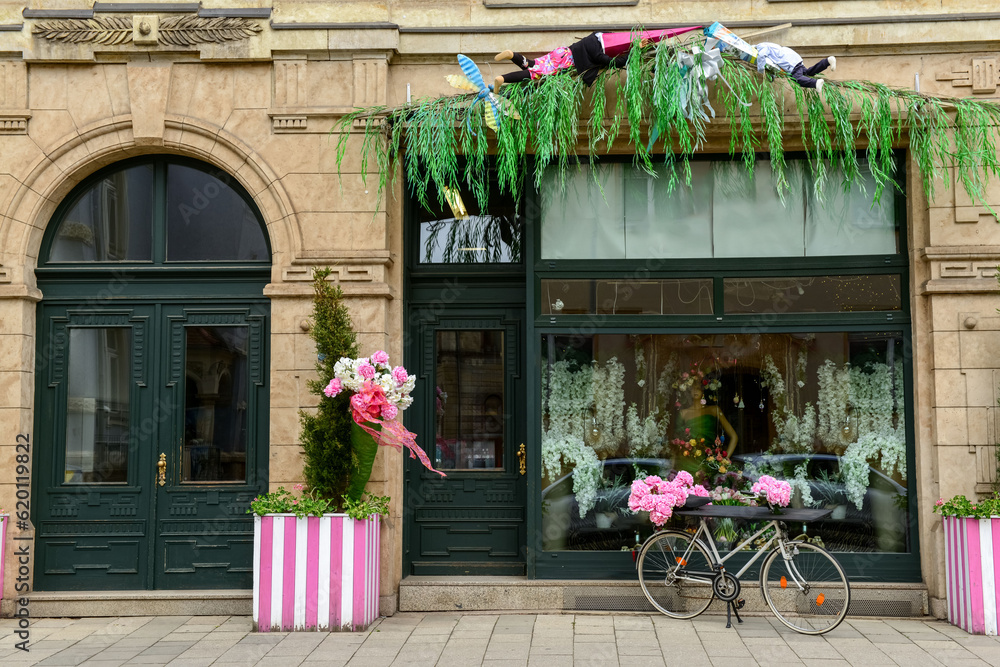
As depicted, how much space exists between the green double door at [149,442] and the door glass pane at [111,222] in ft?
1.66

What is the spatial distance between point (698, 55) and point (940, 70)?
2.36 metres

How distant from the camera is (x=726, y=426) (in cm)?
820

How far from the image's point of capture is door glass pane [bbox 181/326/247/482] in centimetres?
823

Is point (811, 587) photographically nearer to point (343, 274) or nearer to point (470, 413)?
point (470, 413)

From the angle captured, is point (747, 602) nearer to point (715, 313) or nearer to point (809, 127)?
point (715, 313)

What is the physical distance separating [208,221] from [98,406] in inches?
78.5

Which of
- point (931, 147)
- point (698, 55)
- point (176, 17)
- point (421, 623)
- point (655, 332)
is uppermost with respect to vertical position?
point (176, 17)

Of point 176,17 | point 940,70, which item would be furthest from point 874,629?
point 176,17

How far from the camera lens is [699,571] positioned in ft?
24.8

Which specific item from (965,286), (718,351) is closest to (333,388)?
(718,351)

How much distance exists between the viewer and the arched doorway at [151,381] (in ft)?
26.7

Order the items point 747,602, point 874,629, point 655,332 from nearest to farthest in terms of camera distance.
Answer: point 874,629 → point 747,602 → point 655,332

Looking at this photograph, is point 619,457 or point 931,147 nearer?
point 931,147

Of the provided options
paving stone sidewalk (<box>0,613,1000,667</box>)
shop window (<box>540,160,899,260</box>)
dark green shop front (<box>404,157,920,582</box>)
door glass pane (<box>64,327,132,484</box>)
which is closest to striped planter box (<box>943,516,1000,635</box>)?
paving stone sidewalk (<box>0,613,1000,667</box>)
